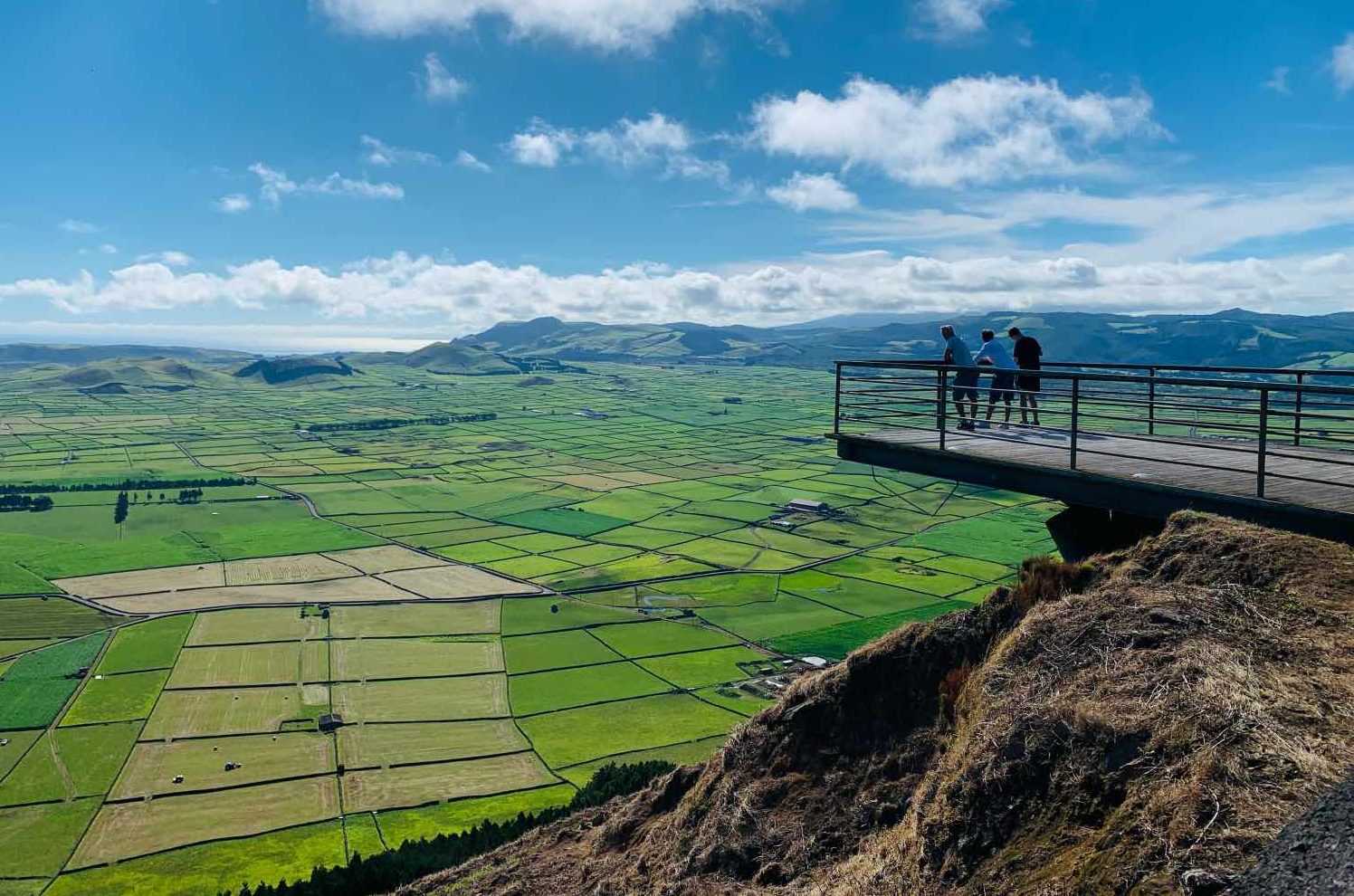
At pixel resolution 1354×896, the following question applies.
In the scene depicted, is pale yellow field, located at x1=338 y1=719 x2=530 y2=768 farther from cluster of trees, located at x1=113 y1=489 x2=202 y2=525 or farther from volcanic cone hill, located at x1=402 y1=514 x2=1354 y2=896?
cluster of trees, located at x1=113 y1=489 x2=202 y2=525

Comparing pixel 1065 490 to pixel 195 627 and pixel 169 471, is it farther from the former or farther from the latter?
pixel 169 471

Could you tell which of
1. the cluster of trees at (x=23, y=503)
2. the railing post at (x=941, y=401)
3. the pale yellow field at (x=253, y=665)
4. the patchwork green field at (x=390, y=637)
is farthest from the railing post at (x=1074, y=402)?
the cluster of trees at (x=23, y=503)

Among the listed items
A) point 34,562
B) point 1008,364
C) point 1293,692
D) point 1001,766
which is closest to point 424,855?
point 1008,364

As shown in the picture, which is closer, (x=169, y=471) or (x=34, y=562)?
(x=34, y=562)

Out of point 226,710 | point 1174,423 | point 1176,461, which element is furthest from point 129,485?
point 1174,423

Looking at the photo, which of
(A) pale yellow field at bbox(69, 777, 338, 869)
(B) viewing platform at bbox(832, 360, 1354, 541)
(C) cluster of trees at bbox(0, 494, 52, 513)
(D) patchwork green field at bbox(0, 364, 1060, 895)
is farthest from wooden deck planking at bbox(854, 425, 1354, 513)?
(C) cluster of trees at bbox(0, 494, 52, 513)

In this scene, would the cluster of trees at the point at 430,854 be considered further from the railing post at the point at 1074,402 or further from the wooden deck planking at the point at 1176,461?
the railing post at the point at 1074,402
